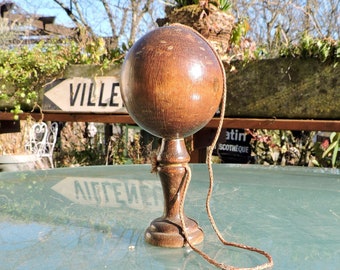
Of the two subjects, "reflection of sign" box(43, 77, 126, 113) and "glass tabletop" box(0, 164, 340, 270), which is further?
"reflection of sign" box(43, 77, 126, 113)

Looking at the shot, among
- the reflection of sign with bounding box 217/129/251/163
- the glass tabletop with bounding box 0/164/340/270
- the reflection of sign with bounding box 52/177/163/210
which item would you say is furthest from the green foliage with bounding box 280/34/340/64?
the reflection of sign with bounding box 217/129/251/163

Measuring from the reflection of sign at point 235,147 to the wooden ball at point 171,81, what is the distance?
10.4ft

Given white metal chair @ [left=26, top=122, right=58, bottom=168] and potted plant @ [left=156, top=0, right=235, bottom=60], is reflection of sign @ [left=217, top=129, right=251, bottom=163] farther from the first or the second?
white metal chair @ [left=26, top=122, right=58, bottom=168]

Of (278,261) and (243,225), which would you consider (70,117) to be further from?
(278,261)

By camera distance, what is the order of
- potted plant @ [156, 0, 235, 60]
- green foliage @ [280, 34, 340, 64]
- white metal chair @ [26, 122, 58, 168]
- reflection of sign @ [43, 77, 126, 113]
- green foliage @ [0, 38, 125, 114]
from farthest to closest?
white metal chair @ [26, 122, 58, 168]
green foliage @ [0, 38, 125, 114]
reflection of sign @ [43, 77, 126, 113]
potted plant @ [156, 0, 235, 60]
green foliage @ [280, 34, 340, 64]

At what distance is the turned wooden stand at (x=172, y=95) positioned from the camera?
0.59 meters

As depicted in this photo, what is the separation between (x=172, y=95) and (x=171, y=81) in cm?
2

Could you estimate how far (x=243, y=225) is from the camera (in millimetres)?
756

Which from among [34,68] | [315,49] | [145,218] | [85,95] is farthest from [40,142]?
[145,218]

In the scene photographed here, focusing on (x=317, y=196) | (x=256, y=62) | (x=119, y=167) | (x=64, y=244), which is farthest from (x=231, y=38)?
(x=64, y=244)

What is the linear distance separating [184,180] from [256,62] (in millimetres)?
1814

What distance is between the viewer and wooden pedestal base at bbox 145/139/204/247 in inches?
24.9

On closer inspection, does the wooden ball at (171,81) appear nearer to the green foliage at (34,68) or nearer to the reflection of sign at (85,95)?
the reflection of sign at (85,95)

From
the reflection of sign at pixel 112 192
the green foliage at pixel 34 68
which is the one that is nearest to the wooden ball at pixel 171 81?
the reflection of sign at pixel 112 192
